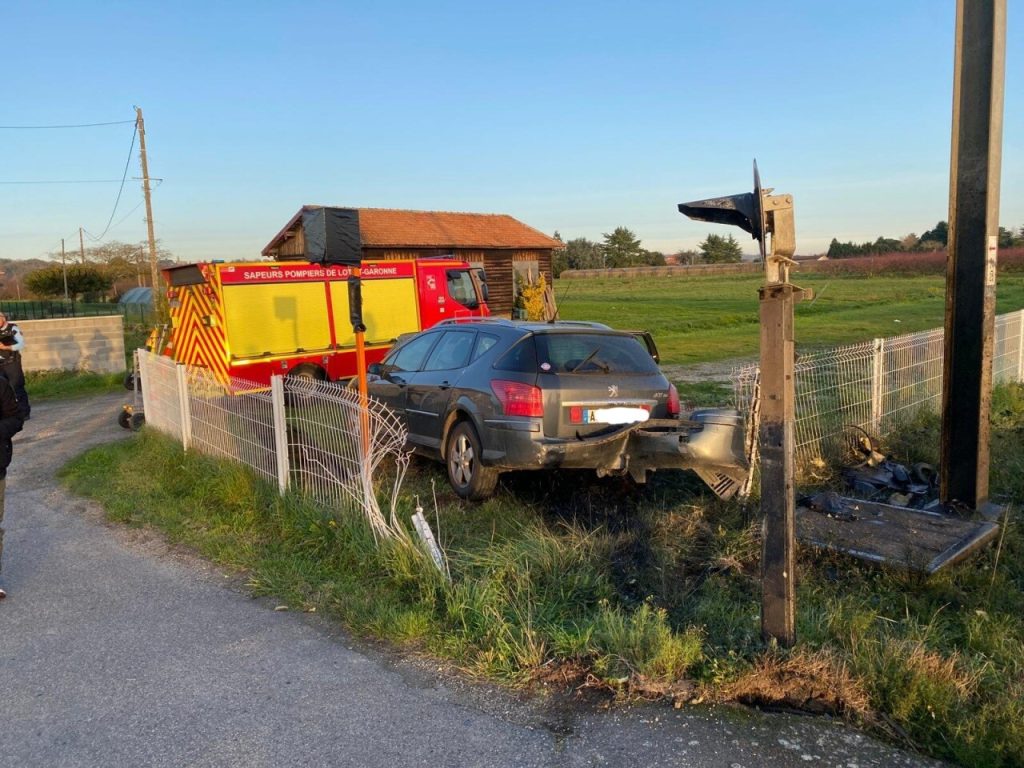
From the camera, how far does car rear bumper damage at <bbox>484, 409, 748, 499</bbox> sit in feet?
20.7

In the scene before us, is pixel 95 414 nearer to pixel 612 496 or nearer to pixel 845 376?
pixel 612 496

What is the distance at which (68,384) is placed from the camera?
60.3 feet

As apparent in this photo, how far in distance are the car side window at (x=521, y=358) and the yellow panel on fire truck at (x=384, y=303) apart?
808 centimetres

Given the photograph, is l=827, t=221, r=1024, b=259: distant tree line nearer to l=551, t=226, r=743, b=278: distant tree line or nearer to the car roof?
l=551, t=226, r=743, b=278: distant tree line

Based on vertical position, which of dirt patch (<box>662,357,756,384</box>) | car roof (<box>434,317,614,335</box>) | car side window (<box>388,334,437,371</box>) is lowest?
dirt patch (<box>662,357,756,384</box>)

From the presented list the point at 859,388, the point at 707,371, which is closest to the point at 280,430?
the point at 859,388

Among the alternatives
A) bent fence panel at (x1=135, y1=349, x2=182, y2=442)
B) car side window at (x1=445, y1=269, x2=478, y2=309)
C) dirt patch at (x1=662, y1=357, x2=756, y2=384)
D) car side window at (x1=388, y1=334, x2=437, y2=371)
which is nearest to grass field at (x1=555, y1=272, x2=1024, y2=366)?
dirt patch at (x1=662, y1=357, x2=756, y2=384)

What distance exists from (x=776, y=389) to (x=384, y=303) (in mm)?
12146

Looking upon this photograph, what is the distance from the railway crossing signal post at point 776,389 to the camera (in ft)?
13.2

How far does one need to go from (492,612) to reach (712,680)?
50.9 inches

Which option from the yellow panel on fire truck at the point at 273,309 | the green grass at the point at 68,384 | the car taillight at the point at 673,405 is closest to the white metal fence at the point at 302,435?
the car taillight at the point at 673,405

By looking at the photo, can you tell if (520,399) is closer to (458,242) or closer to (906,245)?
(458,242)

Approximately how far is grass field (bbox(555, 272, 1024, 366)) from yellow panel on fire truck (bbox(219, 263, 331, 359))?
285 inches

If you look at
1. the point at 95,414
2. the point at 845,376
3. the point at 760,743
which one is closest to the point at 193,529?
the point at 760,743
